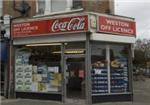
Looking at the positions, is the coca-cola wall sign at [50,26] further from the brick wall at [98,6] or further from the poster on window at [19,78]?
the poster on window at [19,78]

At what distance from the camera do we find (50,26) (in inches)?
713

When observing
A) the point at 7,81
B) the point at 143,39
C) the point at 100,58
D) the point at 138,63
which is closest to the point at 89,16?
the point at 100,58

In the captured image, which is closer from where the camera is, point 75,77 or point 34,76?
point 75,77

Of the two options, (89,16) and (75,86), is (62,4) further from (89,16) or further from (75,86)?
(75,86)

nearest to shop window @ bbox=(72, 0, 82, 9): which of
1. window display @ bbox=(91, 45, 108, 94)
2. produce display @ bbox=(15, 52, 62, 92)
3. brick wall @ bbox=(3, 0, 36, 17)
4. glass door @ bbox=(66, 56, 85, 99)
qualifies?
window display @ bbox=(91, 45, 108, 94)

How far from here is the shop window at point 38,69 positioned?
60.5 feet

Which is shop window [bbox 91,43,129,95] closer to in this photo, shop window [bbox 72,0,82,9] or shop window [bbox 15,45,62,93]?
shop window [bbox 15,45,62,93]

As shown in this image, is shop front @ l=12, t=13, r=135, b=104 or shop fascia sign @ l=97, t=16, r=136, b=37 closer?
shop front @ l=12, t=13, r=135, b=104

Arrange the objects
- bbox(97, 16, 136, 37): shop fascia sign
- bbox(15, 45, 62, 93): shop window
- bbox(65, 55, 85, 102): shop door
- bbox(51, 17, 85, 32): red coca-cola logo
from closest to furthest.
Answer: bbox(51, 17, 85, 32): red coca-cola logo, bbox(97, 16, 136, 37): shop fascia sign, bbox(65, 55, 85, 102): shop door, bbox(15, 45, 62, 93): shop window

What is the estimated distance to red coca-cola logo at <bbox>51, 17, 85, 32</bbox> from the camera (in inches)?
673

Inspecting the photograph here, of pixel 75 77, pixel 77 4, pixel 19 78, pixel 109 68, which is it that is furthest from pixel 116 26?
pixel 19 78

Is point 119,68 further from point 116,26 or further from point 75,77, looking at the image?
point 75,77

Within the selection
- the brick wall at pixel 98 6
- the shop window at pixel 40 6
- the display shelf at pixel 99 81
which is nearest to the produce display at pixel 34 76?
the display shelf at pixel 99 81

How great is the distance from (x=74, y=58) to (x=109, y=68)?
1690mm
